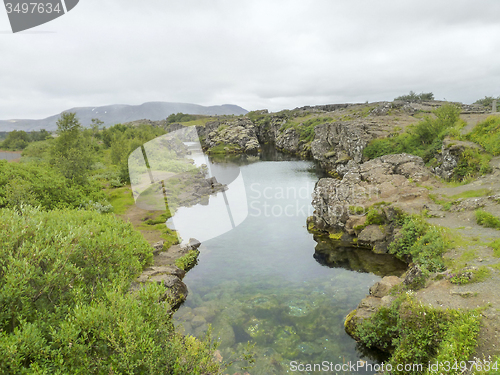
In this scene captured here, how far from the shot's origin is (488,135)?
3575 centimetres

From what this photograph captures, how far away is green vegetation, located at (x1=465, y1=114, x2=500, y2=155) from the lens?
109 ft

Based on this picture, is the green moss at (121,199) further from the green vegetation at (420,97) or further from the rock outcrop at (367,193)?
the green vegetation at (420,97)

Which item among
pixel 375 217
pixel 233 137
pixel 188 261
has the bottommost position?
pixel 188 261

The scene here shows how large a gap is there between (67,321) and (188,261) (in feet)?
63.5

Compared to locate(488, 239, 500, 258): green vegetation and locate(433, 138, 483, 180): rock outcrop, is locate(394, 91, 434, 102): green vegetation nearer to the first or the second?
locate(433, 138, 483, 180): rock outcrop

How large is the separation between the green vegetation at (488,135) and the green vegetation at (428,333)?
30208 mm

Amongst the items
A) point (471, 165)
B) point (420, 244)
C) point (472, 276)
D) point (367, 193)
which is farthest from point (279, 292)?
point (471, 165)

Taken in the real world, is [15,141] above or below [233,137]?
above

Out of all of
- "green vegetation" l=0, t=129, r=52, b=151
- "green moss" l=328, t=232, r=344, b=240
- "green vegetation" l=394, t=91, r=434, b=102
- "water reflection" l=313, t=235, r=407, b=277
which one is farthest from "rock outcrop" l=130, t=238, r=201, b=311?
"green vegetation" l=394, t=91, r=434, b=102

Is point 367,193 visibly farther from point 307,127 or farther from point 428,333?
point 307,127

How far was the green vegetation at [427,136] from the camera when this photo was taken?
46.0 m

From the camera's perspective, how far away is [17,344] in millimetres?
7996

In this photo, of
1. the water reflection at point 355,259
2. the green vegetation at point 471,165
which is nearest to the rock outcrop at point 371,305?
the water reflection at point 355,259

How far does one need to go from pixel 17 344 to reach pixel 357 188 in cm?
3712
